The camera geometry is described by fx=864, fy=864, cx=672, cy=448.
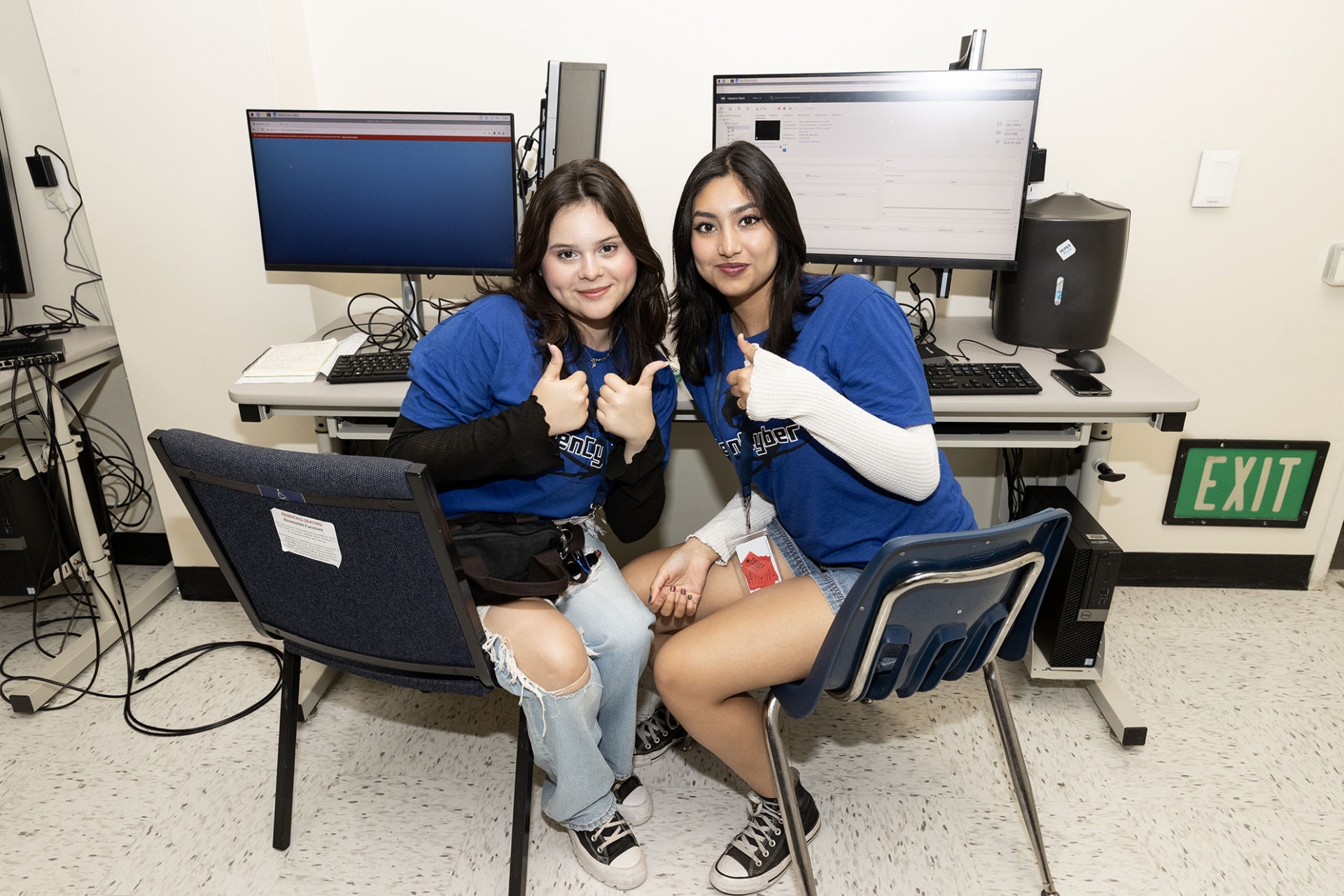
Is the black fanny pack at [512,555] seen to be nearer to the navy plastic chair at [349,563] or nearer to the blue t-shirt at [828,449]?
the navy plastic chair at [349,563]

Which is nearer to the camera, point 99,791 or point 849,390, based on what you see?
point 849,390

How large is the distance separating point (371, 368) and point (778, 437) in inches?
34.0

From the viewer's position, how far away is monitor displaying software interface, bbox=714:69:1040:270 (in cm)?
173

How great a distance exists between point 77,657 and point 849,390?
Result: 1888 millimetres

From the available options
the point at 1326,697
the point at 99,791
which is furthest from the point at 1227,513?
the point at 99,791

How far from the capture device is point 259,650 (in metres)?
2.11

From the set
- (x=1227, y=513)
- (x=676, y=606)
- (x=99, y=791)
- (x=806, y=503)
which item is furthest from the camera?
(x=1227, y=513)

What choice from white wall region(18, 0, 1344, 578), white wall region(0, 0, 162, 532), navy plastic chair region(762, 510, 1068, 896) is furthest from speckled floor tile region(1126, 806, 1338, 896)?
white wall region(0, 0, 162, 532)

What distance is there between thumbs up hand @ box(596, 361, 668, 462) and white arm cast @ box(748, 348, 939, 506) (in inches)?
7.6

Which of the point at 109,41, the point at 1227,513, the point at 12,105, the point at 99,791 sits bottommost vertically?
the point at 99,791

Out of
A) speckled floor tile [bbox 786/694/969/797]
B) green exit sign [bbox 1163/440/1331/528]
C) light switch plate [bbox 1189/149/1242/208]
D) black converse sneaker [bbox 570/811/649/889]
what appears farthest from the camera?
green exit sign [bbox 1163/440/1331/528]

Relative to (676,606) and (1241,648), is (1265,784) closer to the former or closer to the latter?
(1241,648)

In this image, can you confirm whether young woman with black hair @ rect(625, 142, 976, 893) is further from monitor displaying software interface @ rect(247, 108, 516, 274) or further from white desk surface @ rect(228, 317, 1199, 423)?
monitor displaying software interface @ rect(247, 108, 516, 274)

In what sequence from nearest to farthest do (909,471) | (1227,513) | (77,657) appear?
(909,471) → (77,657) → (1227,513)
